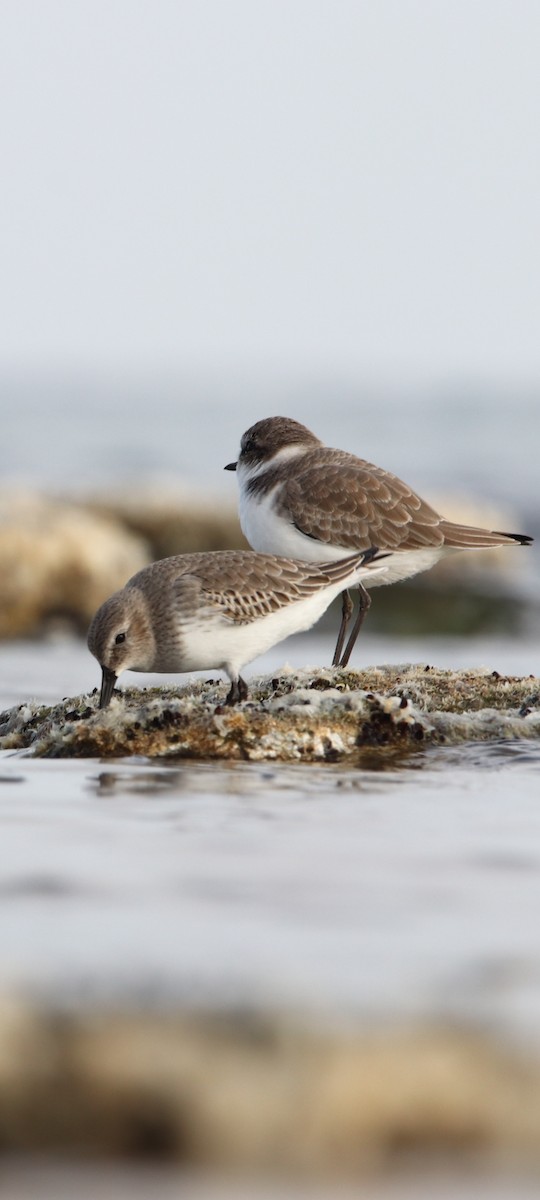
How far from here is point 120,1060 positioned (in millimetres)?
3477

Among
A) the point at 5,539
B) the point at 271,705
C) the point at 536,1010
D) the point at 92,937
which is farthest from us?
the point at 5,539

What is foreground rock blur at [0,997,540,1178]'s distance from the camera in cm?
330

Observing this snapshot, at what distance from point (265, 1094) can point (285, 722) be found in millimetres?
3501

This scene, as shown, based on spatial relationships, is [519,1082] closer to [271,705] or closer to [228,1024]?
[228,1024]

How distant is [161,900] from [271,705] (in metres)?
2.49

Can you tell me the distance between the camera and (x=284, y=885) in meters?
4.76

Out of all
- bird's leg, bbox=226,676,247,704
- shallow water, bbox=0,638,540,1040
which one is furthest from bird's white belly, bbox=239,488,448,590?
shallow water, bbox=0,638,540,1040

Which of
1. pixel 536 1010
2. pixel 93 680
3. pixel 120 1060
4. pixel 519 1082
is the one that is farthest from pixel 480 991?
pixel 93 680

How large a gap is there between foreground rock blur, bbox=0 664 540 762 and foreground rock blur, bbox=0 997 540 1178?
317 centimetres

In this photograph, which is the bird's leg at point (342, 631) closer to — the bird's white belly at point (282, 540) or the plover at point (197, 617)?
the bird's white belly at point (282, 540)

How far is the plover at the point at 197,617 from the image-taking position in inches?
293

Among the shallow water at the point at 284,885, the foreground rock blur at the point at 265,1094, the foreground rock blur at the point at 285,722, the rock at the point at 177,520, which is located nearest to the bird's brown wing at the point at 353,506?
the foreground rock blur at the point at 285,722

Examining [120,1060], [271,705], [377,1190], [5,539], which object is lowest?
[377,1190]

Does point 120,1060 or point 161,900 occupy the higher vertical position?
point 161,900
